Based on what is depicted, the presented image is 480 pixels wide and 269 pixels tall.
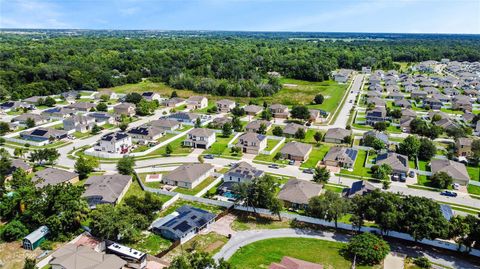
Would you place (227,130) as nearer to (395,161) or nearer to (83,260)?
(395,161)

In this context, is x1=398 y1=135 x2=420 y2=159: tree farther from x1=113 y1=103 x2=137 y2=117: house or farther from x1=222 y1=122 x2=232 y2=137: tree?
x1=113 y1=103 x2=137 y2=117: house

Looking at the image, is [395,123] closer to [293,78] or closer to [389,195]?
[389,195]

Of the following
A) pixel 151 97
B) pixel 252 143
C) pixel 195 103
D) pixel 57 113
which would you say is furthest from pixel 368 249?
pixel 151 97

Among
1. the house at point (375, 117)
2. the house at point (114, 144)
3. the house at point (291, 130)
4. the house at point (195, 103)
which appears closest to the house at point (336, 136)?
the house at point (291, 130)

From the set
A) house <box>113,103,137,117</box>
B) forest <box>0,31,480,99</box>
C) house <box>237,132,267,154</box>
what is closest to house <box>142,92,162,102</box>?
house <box>113,103,137,117</box>

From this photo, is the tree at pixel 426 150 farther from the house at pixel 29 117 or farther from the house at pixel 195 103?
the house at pixel 29 117

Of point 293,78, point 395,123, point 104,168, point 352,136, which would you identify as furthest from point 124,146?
point 293,78
